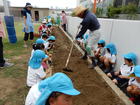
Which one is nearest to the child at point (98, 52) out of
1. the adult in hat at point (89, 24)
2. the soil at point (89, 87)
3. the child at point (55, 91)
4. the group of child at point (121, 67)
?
the group of child at point (121, 67)

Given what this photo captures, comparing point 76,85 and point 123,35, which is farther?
point 123,35

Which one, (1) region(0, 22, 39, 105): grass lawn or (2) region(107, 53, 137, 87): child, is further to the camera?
(2) region(107, 53, 137, 87): child

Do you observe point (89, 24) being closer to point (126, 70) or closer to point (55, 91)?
point (126, 70)

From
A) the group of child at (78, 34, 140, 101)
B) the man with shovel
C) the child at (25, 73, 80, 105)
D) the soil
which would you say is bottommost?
the soil

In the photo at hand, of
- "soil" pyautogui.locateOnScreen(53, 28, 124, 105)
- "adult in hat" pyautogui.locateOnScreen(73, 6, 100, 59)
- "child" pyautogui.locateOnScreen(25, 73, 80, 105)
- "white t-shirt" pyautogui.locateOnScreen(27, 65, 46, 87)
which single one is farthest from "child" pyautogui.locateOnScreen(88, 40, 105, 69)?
"child" pyautogui.locateOnScreen(25, 73, 80, 105)

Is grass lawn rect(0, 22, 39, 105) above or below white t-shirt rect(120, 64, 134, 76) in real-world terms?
below

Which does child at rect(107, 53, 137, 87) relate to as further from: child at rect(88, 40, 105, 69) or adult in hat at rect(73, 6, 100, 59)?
adult in hat at rect(73, 6, 100, 59)

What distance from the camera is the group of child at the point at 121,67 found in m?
2.81

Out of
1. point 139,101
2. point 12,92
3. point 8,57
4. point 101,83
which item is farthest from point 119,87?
point 8,57

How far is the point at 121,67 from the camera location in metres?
3.47

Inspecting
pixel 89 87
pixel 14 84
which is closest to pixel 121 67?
pixel 89 87

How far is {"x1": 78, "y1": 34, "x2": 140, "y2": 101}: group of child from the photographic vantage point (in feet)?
9.23

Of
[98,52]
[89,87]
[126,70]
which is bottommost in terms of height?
[89,87]

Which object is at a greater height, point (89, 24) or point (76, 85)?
point (89, 24)
